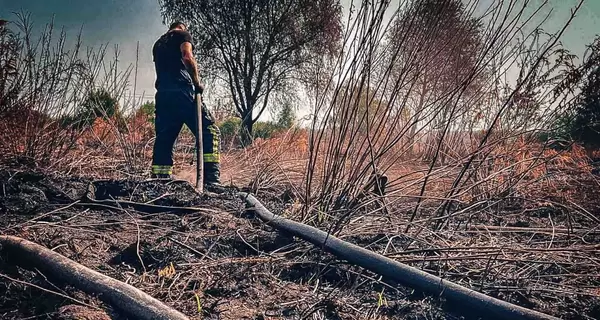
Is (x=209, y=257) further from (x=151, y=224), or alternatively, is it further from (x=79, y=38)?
(x=79, y=38)

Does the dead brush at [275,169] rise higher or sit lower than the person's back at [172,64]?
lower

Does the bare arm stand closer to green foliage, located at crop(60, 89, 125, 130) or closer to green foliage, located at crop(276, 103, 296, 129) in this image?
green foliage, located at crop(60, 89, 125, 130)

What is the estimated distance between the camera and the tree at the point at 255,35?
16.5m

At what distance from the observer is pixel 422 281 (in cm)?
216

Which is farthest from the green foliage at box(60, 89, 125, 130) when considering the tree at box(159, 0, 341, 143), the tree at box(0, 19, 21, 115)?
the tree at box(159, 0, 341, 143)

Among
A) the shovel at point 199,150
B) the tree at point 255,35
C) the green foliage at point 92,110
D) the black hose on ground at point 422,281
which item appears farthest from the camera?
the tree at point 255,35

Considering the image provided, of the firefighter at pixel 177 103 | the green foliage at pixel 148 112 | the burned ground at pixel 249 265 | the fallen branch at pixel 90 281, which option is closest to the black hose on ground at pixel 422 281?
the burned ground at pixel 249 265

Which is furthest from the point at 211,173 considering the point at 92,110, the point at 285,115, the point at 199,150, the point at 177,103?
the point at 285,115

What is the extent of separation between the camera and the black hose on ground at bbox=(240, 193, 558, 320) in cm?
192

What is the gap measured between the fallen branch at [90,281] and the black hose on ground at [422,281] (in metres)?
0.94

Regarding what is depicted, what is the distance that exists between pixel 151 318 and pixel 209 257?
Result: 2.72 feet

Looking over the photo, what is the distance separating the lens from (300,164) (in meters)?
5.18

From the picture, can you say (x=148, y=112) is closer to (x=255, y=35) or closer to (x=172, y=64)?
(x=255, y=35)

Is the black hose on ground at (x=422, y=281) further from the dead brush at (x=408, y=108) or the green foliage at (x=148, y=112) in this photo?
the green foliage at (x=148, y=112)
